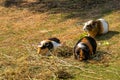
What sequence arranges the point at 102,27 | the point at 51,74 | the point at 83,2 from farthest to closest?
the point at 83,2 → the point at 102,27 → the point at 51,74

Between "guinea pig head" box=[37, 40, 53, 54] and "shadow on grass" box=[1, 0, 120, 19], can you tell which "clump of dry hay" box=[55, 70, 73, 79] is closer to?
"guinea pig head" box=[37, 40, 53, 54]

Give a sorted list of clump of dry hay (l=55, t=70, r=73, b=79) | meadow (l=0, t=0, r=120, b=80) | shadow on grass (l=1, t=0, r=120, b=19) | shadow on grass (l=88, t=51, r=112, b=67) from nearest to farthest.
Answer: clump of dry hay (l=55, t=70, r=73, b=79) < meadow (l=0, t=0, r=120, b=80) < shadow on grass (l=88, t=51, r=112, b=67) < shadow on grass (l=1, t=0, r=120, b=19)

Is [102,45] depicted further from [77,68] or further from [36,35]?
[36,35]

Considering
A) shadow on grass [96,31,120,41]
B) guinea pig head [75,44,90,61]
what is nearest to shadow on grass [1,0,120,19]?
shadow on grass [96,31,120,41]

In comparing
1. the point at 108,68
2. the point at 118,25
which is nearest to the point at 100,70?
the point at 108,68

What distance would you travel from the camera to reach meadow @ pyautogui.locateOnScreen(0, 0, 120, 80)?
6.70m

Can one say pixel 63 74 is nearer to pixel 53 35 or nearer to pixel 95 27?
pixel 95 27

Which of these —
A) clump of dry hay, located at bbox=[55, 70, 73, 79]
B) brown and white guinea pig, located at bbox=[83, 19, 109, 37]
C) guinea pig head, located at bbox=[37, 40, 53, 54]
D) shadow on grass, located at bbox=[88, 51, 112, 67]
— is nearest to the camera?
clump of dry hay, located at bbox=[55, 70, 73, 79]

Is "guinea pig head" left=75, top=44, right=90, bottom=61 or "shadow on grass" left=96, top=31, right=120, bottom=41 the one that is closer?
"guinea pig head" left=75, top=44, right=90, bottom=61

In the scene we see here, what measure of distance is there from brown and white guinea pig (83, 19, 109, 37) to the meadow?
17cm

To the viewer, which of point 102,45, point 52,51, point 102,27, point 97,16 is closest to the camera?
point 52,51

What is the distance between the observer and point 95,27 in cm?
903

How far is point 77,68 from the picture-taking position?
272 inches

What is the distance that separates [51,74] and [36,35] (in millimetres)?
3728
